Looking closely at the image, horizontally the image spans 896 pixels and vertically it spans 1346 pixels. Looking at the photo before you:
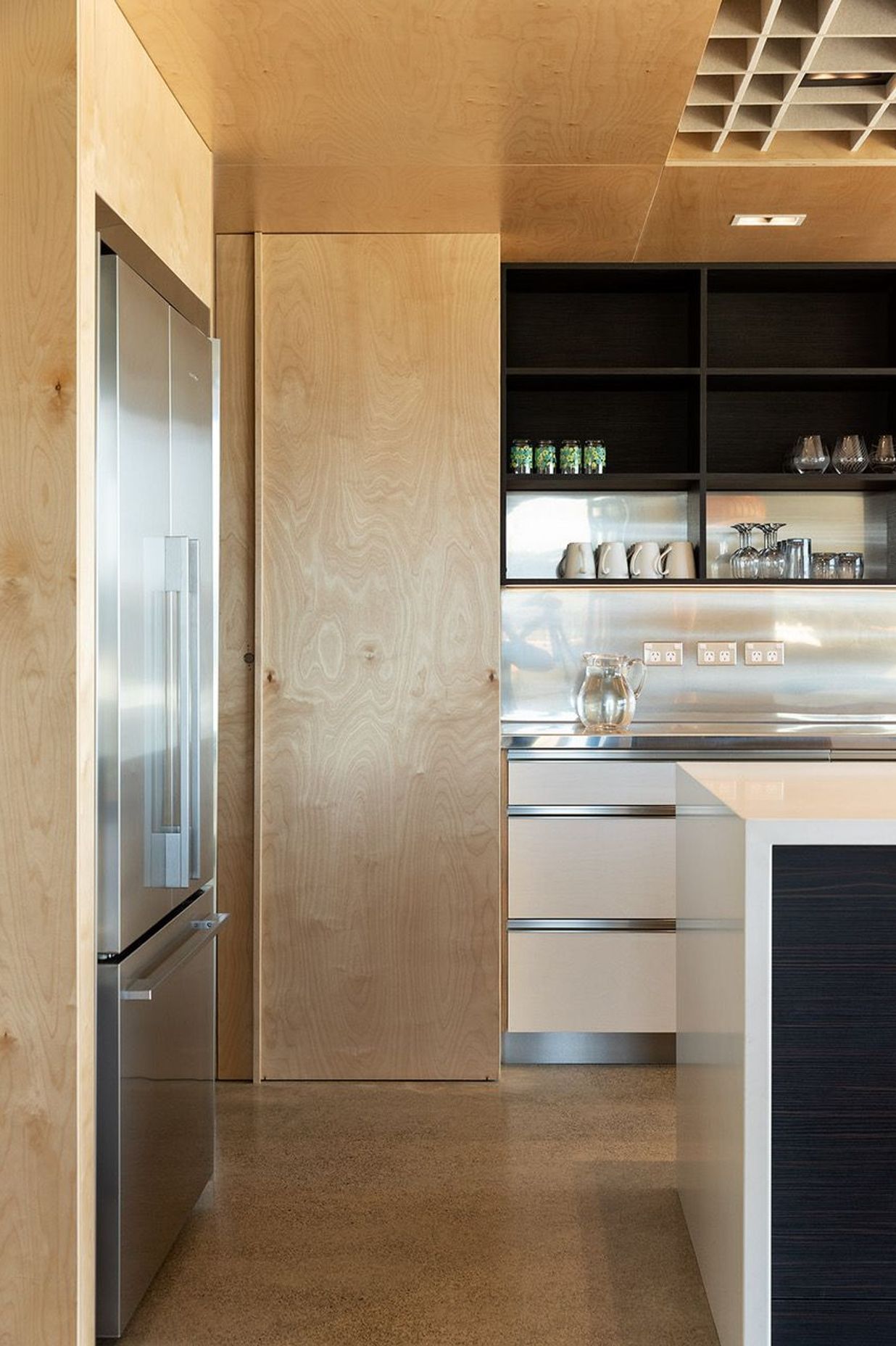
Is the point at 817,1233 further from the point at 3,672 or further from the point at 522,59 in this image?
the point at 522,59

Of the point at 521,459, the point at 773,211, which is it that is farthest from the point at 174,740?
the point at 773,211

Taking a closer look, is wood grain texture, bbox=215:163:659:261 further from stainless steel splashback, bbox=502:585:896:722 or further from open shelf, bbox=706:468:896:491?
stainless steel splashback, bbox=502:585:896:722

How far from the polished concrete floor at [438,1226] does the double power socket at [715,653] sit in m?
1.45

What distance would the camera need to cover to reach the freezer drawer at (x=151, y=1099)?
2.16 meters

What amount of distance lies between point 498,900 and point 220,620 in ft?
3.88

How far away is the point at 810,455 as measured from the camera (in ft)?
13.5

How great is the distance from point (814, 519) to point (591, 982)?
185cm

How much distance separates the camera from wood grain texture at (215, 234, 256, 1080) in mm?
3715

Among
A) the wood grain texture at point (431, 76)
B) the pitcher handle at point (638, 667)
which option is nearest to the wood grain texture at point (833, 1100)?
the wood grain texture at point (431, 76)

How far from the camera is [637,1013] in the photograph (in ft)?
12.3

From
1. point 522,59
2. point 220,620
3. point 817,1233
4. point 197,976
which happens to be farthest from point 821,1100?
point 220,620

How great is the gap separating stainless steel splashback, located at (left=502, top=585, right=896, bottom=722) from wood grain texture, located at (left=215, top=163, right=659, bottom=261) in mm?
1216

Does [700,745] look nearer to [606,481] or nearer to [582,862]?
[582,862]

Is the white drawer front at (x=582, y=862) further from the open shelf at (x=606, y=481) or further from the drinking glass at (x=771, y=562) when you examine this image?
the open shelf at (x=606, y=481)
